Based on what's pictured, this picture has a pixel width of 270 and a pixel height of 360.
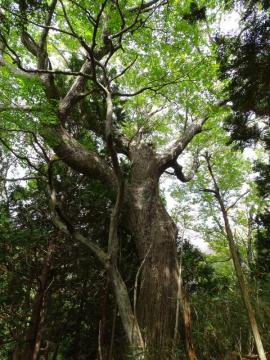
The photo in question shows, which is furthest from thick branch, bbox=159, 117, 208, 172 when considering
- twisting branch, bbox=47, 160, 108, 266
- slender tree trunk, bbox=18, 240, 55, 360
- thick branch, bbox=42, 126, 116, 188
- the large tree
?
slender tree trunk, bbox=18, 240, 55, 360

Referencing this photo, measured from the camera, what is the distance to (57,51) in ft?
33.5

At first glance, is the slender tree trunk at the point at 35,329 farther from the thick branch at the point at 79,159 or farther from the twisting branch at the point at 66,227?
the thick branch at the point at 79,159

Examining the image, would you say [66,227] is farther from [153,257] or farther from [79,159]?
[79,159]

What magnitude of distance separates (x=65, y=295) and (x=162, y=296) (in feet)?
7.09

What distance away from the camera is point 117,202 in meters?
4.21

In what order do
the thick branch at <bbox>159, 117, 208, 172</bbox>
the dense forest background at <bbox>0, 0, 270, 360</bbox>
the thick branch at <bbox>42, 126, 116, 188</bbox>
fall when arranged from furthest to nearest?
the thick branch at <bbox>159, 117, 208, 172</bbox> < the thick branch at <bbox>42, 126, 116, 188</bbox> < the dense forest background at <bbox>0, 0, 270, 360</bbox>

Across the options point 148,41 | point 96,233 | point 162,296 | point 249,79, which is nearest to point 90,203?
point 96,233

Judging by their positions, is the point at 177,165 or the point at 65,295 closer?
the point at 65,295

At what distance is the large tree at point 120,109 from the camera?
14.3ft

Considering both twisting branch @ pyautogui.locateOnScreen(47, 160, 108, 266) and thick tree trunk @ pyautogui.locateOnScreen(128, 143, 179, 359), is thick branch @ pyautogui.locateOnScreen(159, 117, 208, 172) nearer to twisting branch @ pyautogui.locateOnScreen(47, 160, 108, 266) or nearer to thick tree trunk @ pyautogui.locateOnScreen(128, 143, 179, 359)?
thick tree trunk @ pyautogui.locateOnScreen(128, 143, 179, 359)

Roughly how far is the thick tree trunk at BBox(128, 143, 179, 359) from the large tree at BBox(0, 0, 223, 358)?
0.06 ft

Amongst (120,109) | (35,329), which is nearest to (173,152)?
(120,109)

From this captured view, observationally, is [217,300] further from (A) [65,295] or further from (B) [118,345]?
(A) [65,295]

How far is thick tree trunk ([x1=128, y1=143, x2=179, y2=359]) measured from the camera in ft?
14.5
